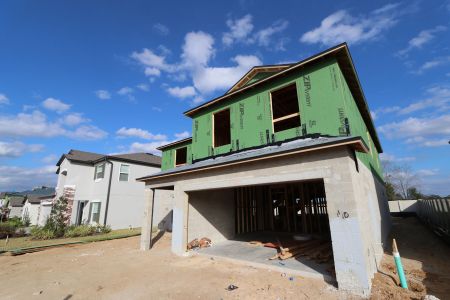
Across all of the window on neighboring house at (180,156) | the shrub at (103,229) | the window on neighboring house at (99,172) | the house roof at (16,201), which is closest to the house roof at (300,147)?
the window on neighboring house at (180,156)

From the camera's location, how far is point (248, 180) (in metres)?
7.82

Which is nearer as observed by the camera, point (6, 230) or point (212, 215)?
point (212, 215)

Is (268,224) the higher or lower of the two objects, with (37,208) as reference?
lower

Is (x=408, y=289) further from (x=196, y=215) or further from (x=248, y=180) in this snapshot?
(x=196, y=215)

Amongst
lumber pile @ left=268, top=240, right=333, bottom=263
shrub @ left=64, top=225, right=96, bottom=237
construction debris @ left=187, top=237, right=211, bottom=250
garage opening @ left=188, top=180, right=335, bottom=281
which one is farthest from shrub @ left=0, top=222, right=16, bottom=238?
lumber pile @ left=268, top=240, right=333, bottom=263

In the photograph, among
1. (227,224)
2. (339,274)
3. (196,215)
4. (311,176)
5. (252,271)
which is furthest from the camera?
(227,224)

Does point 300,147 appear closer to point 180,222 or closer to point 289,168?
point 289,168

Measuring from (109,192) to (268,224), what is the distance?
1418 centimetres

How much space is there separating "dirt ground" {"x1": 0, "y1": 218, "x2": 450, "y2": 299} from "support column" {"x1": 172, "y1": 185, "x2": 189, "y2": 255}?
1.81 ft

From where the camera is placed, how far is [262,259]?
26.1ft

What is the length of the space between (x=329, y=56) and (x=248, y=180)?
213 inches

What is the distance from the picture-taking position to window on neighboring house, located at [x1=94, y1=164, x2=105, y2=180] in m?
20.6

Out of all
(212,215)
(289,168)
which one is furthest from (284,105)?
(212,215)

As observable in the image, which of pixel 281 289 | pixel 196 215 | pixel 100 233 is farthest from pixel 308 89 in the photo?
pixel 100 233
